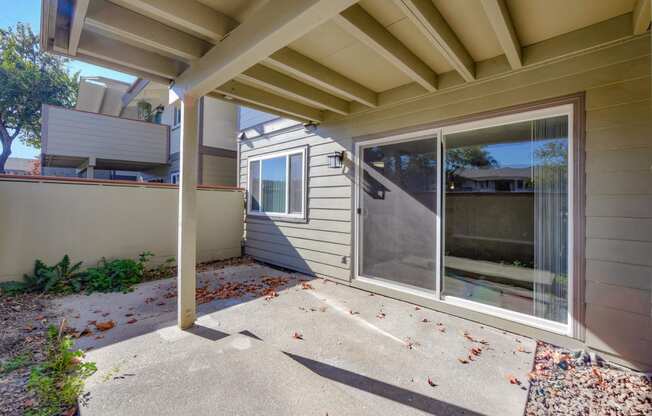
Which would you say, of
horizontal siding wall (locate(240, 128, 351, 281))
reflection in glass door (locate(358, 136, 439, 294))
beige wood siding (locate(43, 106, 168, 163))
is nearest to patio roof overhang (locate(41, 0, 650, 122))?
reflection in glass door (locate(358, 136, 439, 294))

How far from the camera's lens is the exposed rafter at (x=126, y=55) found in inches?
95.3

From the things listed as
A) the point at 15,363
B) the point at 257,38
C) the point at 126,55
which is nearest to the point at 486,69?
the point at 257,38

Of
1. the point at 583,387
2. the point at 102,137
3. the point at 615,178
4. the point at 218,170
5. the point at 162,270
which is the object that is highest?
the point at 102,137

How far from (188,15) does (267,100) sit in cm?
181

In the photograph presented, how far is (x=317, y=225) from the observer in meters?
4.80

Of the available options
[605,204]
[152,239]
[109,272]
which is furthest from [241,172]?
[605,204]

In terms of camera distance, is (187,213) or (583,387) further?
(187,213)

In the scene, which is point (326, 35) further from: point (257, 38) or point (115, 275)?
point (115, 275)

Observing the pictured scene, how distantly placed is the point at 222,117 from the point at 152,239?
16.3ft

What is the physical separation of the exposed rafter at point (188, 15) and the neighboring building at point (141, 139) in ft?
21.2

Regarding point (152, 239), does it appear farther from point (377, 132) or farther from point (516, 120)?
point (516, 120)

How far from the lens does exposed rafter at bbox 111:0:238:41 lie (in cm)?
198

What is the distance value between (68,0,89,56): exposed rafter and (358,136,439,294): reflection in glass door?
3.19 metres

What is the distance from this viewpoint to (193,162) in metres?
2.87
